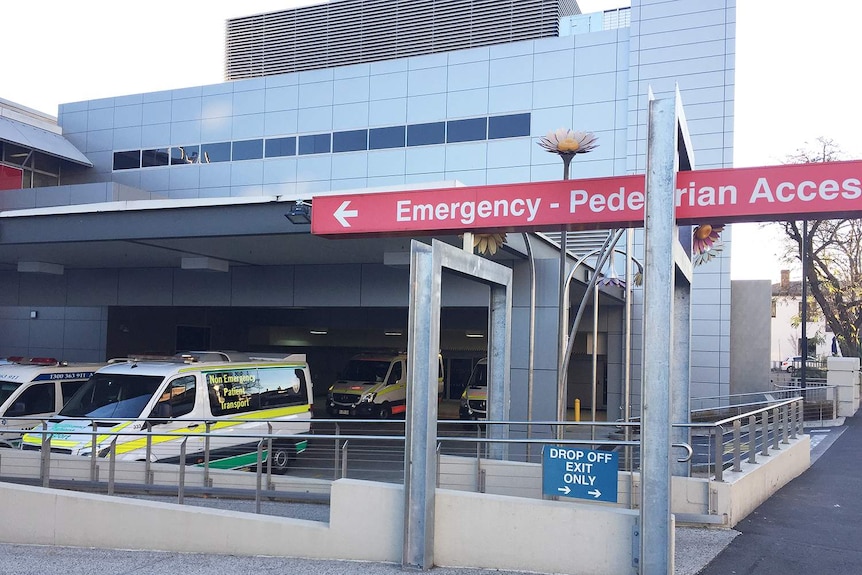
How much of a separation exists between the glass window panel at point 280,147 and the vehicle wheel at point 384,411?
12289 millimetres

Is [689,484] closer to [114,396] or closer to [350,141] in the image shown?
[114,396]

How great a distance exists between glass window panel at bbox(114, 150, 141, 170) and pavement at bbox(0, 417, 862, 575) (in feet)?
92.9

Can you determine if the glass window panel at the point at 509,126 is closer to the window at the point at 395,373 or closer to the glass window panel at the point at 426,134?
the glass window panel at the point at 426,134

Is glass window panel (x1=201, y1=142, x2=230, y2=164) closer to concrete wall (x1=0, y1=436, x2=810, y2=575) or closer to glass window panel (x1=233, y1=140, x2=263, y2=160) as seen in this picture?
glass window panel (x1=233, y1=140, x2=263, y2=160)

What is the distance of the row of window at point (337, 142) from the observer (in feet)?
93.3

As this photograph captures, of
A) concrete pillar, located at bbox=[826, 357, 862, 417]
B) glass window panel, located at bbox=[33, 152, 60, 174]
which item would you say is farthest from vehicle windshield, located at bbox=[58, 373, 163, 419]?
glass window panel, located at bbox=[33, 152, 60, 174]

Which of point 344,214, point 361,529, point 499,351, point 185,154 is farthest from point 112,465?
point 185,154

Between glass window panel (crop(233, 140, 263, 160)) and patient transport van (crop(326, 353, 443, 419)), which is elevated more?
glass window panel (crop(233, 140, 263, 160))

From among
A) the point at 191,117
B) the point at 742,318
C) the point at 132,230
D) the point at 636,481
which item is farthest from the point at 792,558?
the point at 191,117

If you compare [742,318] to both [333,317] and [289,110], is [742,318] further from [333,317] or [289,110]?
[289,110]

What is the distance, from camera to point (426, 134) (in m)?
29.4

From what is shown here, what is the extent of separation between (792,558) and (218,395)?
367 inches

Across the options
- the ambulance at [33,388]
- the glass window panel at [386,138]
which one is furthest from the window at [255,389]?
the glass window panel at [386,138]

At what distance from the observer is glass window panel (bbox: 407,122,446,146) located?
29.1 meters
